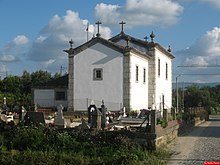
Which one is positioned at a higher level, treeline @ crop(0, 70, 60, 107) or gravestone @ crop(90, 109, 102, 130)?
treeline @ crop(0, 70, 60, 107)

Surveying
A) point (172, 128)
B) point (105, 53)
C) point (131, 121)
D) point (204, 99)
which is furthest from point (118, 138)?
point (204, 99)

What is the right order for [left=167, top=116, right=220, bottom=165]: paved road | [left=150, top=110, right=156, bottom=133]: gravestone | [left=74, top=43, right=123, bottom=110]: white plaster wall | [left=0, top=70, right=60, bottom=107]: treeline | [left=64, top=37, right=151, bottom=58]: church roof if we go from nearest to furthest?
[left=167, top=116, right=220, bottom=165]: paved road < [left=150, top=110, right=156, bottom=133]: gravestone < [left=64, top=37, right=151, bottom=58]: church roof < [left=74, top=43, right=123, bottom=110]: white plaster wall < [left=0, top=70, right=60, bottom=107]: treeline

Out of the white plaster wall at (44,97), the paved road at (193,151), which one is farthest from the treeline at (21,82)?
the paved road at (193,151)

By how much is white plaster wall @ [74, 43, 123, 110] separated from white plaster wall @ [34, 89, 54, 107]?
3.94 m

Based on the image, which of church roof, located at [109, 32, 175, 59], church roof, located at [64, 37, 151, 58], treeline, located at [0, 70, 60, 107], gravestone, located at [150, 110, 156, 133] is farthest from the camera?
treeline, located at [0, 70, 60, 107]

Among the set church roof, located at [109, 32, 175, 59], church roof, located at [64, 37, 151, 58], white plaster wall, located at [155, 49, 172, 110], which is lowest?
white plaster wall, located at [155, 49, 172, 110]

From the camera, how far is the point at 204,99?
78.2 meters

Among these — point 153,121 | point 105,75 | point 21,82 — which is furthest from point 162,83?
point 153,121

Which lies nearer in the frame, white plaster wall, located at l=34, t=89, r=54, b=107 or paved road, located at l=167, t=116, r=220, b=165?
paved road, located at l=167, t=116, r=220, b=165

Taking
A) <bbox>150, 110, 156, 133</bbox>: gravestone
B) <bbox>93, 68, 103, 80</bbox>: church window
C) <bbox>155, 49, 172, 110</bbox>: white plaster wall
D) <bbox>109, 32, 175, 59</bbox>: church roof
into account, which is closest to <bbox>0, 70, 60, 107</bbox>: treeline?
<bbox>109, 32, 175, 59</bbox>: church roof

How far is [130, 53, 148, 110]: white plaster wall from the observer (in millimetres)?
38125

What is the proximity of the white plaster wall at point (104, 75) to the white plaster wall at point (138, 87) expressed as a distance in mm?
1098

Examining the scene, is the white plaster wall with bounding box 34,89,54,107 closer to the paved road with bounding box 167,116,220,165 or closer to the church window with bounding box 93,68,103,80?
the church window with bounding box 93,68,103,80

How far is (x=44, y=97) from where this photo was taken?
4209cm
